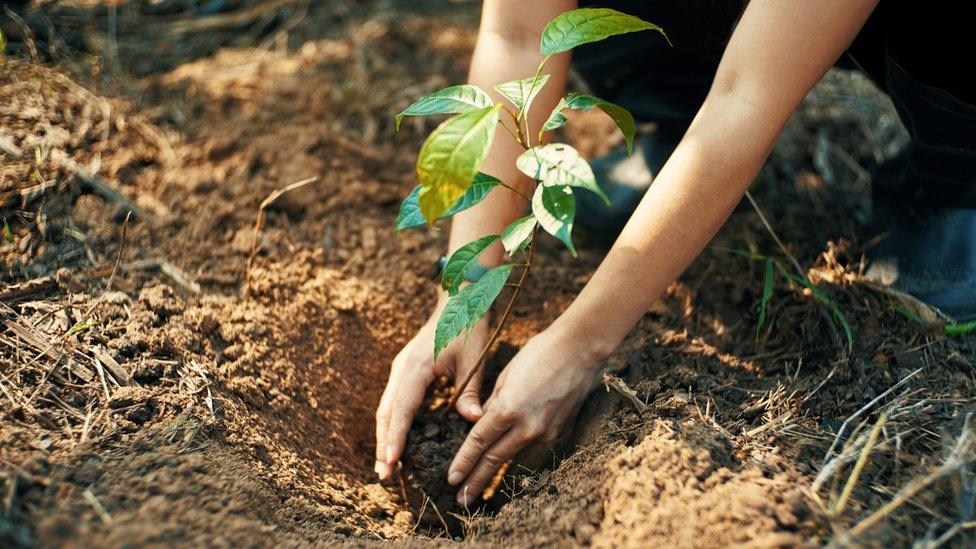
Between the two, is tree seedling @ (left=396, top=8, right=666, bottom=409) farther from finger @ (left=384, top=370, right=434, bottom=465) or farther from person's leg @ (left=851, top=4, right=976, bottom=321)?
person's leg @ (left=851, top=4, right=976, bottom=321)

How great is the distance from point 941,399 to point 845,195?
0.99 meters

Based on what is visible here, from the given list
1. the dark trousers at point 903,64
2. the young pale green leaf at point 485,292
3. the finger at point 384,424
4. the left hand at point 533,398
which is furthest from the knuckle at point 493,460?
the dark trousers at point 903,64

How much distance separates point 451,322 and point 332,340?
55cm

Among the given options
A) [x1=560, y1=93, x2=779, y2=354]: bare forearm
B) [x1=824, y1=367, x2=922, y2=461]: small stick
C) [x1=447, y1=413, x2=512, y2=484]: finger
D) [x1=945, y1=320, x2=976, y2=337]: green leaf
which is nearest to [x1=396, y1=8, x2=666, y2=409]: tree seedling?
[x1=560, y1=93, x2=779, y2=354]: bare forearm

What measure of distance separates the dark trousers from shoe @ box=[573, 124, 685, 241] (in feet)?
0.36

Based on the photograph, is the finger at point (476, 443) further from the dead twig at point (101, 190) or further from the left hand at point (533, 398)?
the dead twig at point (101, 190)

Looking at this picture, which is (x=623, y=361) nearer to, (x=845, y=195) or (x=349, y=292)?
(x=349, y=292)

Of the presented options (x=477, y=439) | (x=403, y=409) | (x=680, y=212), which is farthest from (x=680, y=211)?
(x=403, y=409)

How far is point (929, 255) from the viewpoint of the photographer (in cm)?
184

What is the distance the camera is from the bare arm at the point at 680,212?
52.2 inches

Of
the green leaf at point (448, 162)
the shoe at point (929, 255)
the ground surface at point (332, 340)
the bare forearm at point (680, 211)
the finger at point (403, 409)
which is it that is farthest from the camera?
the shoe at point (929, 255)

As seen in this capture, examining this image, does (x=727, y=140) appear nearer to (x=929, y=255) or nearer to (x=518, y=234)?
(x=518, y=234)

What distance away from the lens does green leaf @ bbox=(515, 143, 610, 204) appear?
45.7 inches

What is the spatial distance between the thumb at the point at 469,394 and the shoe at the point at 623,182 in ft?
2.28
